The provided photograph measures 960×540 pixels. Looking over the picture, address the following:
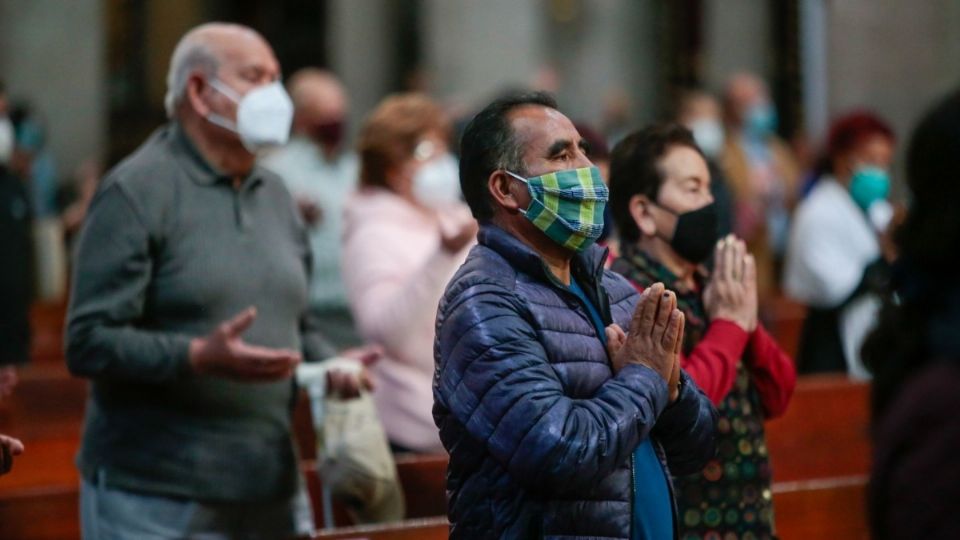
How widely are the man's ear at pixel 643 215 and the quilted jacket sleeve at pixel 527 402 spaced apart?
35.0 inches

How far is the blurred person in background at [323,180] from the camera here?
6.48m

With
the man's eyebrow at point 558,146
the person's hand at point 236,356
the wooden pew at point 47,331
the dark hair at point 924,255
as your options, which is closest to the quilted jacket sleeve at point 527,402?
the man's eyebrow at point 558,146

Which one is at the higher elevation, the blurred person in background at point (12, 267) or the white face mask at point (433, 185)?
the white face mask at point (433, 185)

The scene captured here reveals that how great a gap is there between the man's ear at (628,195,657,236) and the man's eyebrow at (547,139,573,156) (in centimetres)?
77

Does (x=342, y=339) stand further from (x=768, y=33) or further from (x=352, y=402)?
(x=768, y=33)

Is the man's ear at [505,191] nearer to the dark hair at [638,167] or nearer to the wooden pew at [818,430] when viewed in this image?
the dark hair at [638,167]

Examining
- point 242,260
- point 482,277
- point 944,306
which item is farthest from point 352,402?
point 944,306

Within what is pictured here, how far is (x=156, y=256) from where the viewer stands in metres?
4.05

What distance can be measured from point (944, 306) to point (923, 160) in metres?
0.21

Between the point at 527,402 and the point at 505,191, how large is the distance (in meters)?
0.47

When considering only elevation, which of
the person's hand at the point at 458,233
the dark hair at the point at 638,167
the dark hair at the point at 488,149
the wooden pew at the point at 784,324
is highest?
the dark hair at the point at 488,149

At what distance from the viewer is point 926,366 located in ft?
7.75

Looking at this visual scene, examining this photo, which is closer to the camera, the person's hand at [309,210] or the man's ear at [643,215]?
the man's ear at [643,215]

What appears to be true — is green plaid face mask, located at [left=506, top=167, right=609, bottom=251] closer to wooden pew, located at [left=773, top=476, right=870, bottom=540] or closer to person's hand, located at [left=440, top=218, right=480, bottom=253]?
person's hand, located at [left=440, top=218, right=480, bottom=253]
